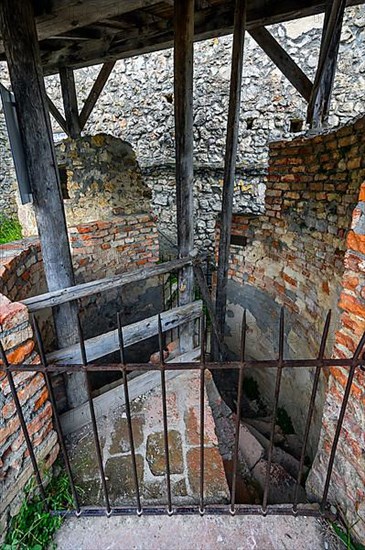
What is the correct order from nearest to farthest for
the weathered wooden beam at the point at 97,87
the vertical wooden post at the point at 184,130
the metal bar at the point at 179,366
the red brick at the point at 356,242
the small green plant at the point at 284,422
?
the metal bar at the point at 179,366 < the red brick at the point at 356,242 < the vertical wooden post at the point at 184,130 < the small green plant at the point at 284,422 < the weathered wooden beam at the point at 97,87

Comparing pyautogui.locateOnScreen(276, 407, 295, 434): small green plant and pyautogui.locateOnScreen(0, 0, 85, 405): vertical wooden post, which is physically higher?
pyautogui.locateOnScreen(0, 0, 85, 405): vertical wooden post

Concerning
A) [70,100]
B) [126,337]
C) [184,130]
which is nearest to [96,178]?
[70,100]

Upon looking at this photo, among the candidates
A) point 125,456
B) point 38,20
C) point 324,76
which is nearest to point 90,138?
point 38,20

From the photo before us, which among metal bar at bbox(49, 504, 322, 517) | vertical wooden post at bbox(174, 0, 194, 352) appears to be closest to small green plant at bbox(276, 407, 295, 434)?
vertical wooden post at bbox(174, 0, 194, 352)

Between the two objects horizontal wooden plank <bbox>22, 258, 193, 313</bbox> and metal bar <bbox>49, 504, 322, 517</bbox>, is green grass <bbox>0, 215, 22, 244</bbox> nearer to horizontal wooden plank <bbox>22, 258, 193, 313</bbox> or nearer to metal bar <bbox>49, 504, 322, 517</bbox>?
horizontal wooden plank <bbox>22, 258, 193, 313</bbox>

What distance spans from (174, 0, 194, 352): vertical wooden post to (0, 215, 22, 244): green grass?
16.4 feet

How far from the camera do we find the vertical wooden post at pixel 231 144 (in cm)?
260

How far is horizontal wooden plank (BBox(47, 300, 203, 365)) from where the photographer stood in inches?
93.0

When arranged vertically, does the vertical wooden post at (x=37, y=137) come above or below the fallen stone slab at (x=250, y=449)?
above

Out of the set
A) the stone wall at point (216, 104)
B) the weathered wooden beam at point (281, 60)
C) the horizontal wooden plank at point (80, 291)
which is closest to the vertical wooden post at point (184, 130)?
the horizontal wooden plank at point (80, 291)

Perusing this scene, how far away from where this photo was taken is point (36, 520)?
5.73 feet

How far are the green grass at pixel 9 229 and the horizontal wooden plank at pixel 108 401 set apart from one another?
5.11 m

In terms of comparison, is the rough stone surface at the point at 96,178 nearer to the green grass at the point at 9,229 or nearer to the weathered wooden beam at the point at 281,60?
the green grass at the point at 9,229

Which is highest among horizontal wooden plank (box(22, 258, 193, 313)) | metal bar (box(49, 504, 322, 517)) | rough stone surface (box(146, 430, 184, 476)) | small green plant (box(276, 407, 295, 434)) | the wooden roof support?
the wooden roof support
